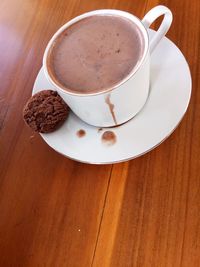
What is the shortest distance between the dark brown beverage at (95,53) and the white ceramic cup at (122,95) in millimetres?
11

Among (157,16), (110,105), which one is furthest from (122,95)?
(157,16)

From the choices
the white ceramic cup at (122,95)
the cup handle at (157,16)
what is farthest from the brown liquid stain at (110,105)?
the cup handle at (157,16)

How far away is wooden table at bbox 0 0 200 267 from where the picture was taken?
0.48 metres

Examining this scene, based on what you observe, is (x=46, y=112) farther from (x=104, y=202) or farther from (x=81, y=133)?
(x=104, y=202)

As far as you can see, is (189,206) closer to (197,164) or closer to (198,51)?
(197,164)

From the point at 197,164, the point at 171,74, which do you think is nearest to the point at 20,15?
the point at 171,74

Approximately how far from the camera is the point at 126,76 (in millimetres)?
470

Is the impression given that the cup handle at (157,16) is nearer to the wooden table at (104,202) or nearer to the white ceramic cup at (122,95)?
the white ceramic cup at (122,95)

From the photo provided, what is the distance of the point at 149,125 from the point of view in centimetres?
53

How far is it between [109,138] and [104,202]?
0.37ft

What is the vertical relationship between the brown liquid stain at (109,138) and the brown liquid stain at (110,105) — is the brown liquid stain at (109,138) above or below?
below

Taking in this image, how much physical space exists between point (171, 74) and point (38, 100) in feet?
0.84

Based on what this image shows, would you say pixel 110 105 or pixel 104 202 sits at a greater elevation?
pixel 110 105

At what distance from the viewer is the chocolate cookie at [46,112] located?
543 mm
